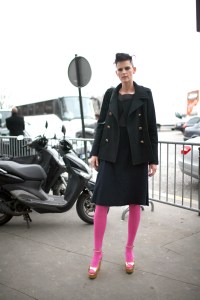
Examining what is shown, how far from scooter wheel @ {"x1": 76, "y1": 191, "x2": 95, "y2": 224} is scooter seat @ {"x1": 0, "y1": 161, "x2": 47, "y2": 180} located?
584 millimetres

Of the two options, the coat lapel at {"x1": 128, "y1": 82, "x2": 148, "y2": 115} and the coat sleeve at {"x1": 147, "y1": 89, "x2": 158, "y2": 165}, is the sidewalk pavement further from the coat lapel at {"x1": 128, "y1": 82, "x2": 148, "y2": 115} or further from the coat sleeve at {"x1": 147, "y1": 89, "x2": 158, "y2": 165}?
the coat lapel at {"x1": 128, "y1": 82, "x2": 148, "y2": 115}

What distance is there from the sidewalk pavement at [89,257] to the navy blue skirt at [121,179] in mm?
669

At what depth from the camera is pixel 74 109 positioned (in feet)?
60.7

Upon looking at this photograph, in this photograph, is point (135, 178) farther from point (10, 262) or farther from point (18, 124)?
point (18, 124)

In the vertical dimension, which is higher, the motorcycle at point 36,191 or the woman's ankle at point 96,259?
the motorcycle at point 36,191

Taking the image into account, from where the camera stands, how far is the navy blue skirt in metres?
3.11

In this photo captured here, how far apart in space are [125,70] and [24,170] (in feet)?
6.54

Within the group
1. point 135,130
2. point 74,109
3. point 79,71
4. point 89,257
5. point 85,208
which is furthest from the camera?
point 74,109

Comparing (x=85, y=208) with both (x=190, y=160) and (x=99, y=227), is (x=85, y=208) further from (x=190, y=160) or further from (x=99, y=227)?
(x=190, y=160)

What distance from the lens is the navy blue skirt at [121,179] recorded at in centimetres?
311

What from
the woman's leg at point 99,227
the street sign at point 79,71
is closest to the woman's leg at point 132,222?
the woman's leg at point 99,227

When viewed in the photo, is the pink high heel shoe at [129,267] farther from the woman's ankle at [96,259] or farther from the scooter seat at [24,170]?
the scooter seat at [24,170]

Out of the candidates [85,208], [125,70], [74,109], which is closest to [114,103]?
[125,70]

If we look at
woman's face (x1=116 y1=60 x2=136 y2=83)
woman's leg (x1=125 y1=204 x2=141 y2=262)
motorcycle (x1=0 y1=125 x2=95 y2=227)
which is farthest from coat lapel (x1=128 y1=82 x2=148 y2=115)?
motorcycle (x1=0 y1=125 x2=95 y2=227)
